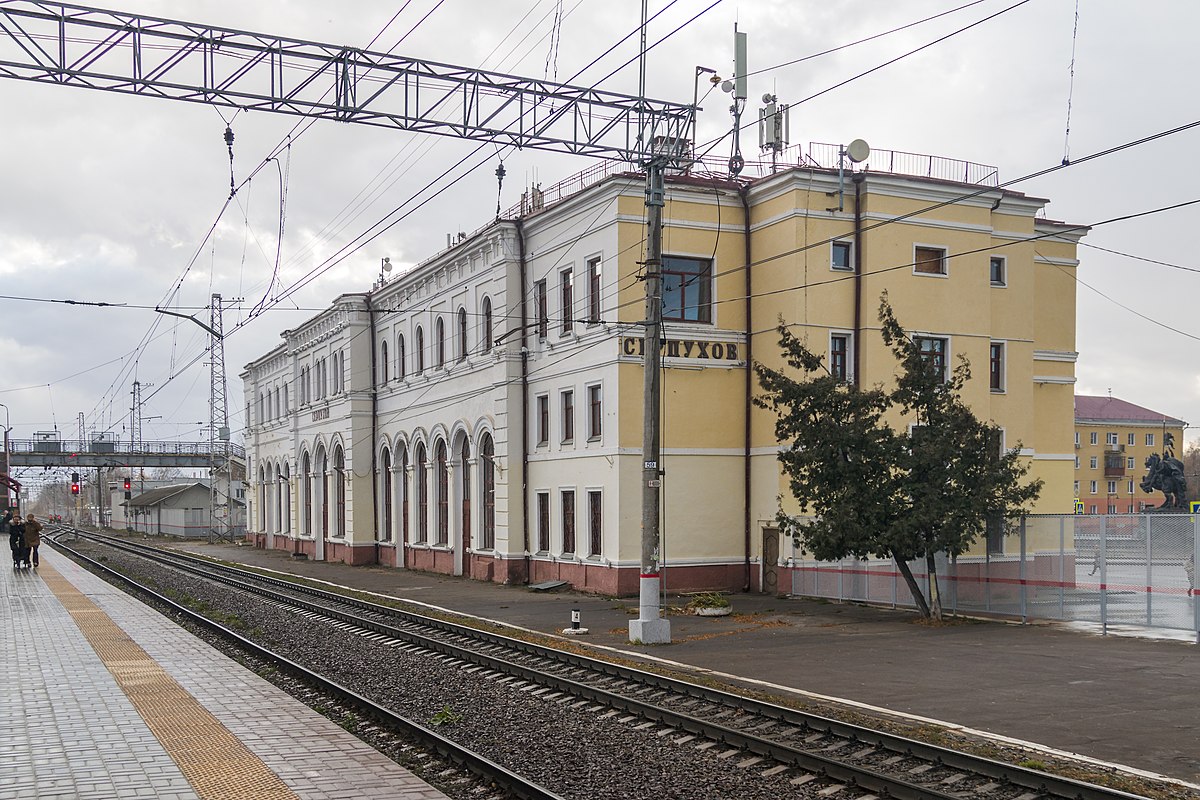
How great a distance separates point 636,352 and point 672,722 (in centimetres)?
1748

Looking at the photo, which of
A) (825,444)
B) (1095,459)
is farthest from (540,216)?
(1095,459)

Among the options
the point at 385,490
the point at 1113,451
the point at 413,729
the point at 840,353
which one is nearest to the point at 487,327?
the point at 840,353

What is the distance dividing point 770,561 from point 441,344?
15.9 meters

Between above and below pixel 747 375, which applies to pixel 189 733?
below

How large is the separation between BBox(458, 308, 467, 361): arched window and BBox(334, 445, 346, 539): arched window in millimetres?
13982

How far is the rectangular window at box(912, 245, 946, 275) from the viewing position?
29500mm

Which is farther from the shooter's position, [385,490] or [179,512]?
[179,512]

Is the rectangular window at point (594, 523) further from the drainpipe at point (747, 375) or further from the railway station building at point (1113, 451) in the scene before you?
the railway station building at point (1113, 451)

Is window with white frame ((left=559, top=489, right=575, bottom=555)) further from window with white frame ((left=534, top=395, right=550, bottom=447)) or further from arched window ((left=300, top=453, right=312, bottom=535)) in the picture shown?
arched window ((left=300, top=453, right=312, bottom=535))

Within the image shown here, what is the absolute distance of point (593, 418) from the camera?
30344 mm

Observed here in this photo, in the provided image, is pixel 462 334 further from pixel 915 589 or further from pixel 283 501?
pixel 283 501

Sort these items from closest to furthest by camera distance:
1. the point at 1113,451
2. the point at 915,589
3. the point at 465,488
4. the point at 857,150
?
1. the point at 915,589
2. the point at 857,150
3. the point at 465,488
4. the point at 1113,451

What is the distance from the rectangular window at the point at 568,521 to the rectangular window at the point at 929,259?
11044mm

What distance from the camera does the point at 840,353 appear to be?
29250 millimetres
